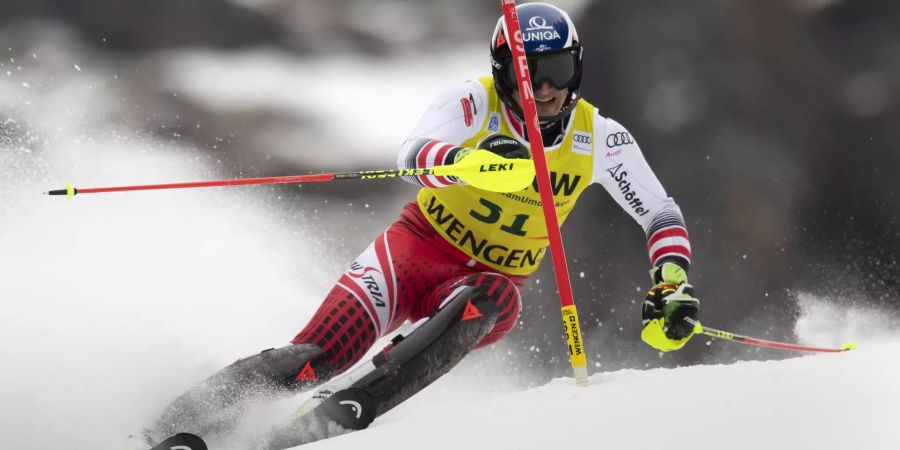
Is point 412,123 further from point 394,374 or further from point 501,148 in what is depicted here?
point 394,374

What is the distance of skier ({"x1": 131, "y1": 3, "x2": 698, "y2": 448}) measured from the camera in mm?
2123

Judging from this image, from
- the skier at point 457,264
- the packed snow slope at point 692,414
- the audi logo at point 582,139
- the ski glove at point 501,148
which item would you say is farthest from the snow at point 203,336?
the audi logo at point 582,139

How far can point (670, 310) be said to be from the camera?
2.42 metres

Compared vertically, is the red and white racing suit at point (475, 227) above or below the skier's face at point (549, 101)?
below

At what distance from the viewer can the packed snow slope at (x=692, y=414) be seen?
1547mm

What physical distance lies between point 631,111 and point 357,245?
1652 millimetres

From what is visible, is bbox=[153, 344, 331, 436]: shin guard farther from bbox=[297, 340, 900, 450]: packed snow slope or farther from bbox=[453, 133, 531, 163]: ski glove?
bbox=[453, 133, 531, 163]: ski glove

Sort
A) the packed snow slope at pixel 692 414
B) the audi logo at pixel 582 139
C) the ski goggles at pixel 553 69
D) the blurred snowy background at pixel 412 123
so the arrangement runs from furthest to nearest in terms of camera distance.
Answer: the blurred snowy background at pixel 412 123
the audi logo at pixel 582 139
the ski goggles at pixel 553 69
the packed snow slope at pixel 692 414

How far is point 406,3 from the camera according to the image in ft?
15.4

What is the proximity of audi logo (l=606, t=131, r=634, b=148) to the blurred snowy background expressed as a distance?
175 centimetres

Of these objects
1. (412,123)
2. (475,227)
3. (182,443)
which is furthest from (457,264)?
(412,123)

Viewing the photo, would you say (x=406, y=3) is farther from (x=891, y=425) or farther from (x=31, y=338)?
(x=891, y=425)

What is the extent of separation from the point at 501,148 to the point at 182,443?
1.07 m

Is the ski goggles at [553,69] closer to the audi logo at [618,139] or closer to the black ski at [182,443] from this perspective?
the audi logo at [618,139]
